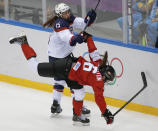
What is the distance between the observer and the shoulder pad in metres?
6.64

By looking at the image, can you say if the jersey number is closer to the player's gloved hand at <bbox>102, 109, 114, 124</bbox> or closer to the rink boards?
the player's gloved hand at <bbox>102, 109, 114, 124</bbox>

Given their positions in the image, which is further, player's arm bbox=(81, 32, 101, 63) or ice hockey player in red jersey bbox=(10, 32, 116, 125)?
player's arm bbox=(81, 32, 101, 63)

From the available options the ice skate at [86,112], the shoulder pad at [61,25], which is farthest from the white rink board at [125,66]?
the shoulder pad at [61,25]

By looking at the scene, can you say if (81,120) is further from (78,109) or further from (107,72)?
(107,72)

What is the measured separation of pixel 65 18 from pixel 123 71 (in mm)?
1119

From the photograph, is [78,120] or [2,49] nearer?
[78,120]

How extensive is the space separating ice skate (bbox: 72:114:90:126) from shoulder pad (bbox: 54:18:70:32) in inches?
40.2

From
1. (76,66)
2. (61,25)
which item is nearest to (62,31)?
(61,25)

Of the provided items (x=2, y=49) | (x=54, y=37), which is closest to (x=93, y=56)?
(x=54, y=37)

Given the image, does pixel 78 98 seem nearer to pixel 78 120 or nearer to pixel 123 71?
pixel 78 120

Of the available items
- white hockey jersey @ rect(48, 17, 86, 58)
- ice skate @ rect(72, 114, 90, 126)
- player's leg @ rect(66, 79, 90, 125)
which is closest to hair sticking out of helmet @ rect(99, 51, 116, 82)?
player's leg @ rect(66, 79, 90, 125)

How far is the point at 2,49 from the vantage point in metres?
8.60

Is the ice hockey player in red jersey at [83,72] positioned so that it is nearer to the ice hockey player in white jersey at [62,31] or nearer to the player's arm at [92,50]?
the player's arm at [92,50]

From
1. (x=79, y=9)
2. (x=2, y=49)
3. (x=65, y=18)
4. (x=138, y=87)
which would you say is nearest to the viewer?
(x=65, y=18)
